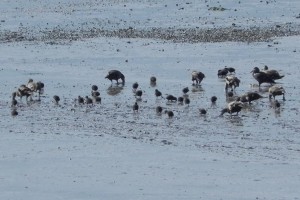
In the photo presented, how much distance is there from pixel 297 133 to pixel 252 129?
171 centimetres

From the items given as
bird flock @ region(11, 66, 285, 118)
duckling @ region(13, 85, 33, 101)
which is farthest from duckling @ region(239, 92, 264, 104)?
duckling @ region(13, 85, 33, 101)

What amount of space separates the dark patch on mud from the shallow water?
2.12m

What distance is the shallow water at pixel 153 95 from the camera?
31547mm

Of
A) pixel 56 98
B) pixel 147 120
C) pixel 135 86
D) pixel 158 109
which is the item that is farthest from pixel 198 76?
pixel 147 120

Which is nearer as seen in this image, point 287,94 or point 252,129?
point 252,129

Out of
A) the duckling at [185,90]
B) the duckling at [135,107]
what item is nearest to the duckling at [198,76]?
the duckling at [185,90]

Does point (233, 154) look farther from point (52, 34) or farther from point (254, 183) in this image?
point (52, 34)

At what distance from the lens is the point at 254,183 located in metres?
25.4

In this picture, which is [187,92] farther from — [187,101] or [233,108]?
[233,108]

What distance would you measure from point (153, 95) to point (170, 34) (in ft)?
79.7

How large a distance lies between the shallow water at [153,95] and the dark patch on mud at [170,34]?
2122mm

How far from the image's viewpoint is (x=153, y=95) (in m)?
40.8

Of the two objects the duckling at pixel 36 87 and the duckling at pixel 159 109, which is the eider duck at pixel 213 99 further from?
the duckling at pixel 36 87

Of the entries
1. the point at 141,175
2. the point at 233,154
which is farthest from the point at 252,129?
the point at 141,175
